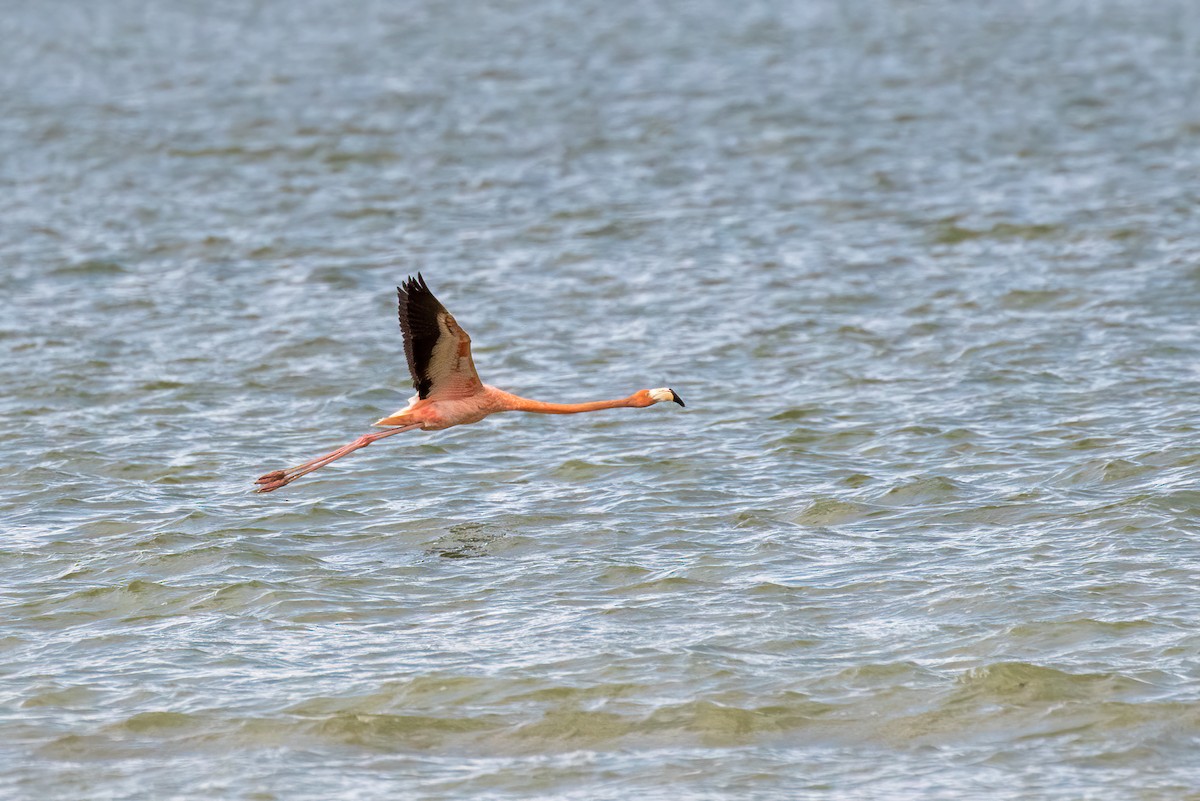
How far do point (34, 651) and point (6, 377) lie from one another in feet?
19.9

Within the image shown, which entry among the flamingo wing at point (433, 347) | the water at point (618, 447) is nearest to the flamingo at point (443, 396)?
the flamingo wing at point (433, 347)

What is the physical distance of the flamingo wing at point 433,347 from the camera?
11102 mm

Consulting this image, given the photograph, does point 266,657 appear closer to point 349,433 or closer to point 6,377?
point 349,433

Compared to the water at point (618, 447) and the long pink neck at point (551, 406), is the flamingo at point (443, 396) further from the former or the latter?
the water at point (618, 447)

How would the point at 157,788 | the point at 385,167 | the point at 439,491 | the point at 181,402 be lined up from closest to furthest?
the point at 157,788 < the point at 439,491 < the point at 181,402 < the point at 385,167

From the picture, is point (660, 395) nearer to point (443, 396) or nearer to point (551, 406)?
point (551, 406)

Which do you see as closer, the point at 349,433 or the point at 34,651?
the point at 34,651

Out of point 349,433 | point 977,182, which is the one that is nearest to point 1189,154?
point 977,182

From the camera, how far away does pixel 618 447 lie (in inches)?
550

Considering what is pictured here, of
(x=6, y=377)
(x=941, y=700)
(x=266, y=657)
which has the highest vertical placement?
(x=6, y=377)

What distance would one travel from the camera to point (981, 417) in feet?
46.2

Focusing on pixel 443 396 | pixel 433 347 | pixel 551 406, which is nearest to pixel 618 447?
pixel 551 406

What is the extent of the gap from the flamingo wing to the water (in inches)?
36.8

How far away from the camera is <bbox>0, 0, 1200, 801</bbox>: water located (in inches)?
355
